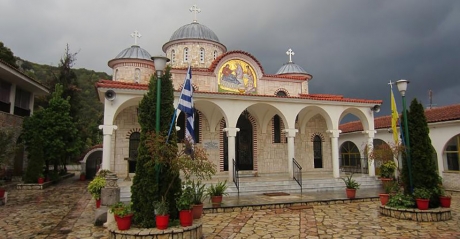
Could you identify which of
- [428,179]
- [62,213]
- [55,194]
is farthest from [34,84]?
[428,179]

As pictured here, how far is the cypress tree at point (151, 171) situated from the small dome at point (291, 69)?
1569cm

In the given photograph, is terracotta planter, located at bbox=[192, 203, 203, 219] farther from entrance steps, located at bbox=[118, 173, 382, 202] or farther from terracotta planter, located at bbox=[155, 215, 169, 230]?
entrance steps, located at bbox=[118, 173, 382, 202]

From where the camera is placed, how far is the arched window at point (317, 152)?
17880mm

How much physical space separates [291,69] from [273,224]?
51.1 feet

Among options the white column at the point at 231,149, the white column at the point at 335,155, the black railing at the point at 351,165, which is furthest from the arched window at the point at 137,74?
the black railing at the point at 351,165

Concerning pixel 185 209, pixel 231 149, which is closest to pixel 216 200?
pixel 185 209

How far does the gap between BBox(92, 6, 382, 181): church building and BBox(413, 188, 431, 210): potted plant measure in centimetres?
557

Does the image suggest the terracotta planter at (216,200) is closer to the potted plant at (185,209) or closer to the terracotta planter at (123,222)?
the potted plant at (185,209)

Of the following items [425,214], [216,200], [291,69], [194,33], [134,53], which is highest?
[194,33]

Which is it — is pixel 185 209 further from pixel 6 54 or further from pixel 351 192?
pixel 6 54

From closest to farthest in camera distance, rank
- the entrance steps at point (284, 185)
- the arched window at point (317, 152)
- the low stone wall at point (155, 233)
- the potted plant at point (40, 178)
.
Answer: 1. the low stone wall at point (155, 233)
2. the entrance steps at point (284, 185)
3. the potted plant at point (40, 178)
4. the arched window at point (317, 152)

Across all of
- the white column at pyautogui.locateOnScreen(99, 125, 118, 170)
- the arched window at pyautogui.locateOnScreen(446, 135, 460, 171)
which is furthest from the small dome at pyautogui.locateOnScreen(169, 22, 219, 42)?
the arched window at pyautogui.locateOnScreen(446, 135, 460, 171)

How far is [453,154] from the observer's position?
14031 millimetres

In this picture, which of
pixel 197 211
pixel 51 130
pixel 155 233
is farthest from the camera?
pixel 51 130
